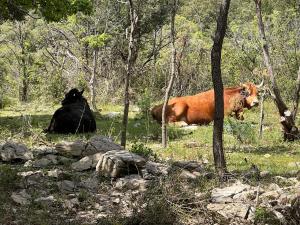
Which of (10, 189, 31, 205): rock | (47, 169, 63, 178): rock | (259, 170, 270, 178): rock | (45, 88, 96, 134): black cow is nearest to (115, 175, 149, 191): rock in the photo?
(47, 169, 63, 178): rock

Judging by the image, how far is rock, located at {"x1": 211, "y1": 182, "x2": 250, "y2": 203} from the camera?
24.3 ft

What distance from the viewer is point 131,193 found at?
7.93 metres

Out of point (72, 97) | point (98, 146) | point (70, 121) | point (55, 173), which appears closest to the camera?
point (55, 173)

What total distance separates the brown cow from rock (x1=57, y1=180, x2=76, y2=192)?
9284mm

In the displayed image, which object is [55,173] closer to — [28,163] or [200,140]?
[28,163]

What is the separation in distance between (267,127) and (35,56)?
73.5 ft

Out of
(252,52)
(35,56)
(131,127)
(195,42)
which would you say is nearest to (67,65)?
(35,56)

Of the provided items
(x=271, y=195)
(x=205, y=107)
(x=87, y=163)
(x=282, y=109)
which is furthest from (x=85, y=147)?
(x=205, y=107)

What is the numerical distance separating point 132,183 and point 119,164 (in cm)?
47

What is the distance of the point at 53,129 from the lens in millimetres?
14305

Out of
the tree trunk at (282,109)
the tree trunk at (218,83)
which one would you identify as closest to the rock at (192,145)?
the tree trunk at (282,109)

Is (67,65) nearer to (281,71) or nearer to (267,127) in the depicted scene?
(281,71)

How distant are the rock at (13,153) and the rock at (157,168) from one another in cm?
225

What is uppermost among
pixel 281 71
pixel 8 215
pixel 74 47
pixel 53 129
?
pixel 74 47
